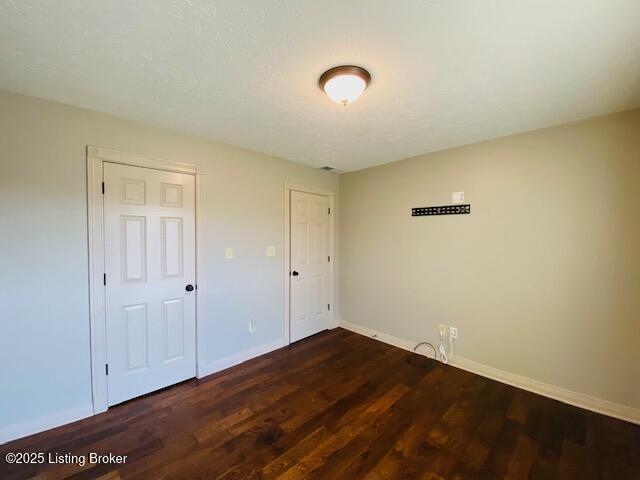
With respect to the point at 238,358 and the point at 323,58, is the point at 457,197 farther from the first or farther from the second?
the point at 238,358

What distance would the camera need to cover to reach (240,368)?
2834 millimetres

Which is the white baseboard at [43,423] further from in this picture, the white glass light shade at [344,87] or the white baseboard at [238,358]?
the white glass light shade at [344,87]

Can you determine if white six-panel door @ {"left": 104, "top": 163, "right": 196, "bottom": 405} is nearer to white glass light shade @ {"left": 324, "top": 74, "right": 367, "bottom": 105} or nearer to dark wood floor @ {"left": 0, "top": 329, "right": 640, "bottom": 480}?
dark wood floor @ {"left": 0, "top": 329, "right": 640, "bottom": 480}

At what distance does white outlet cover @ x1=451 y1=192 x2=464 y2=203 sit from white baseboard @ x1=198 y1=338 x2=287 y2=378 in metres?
2.65

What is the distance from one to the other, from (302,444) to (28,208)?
2.52m

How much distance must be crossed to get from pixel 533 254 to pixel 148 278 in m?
3.51

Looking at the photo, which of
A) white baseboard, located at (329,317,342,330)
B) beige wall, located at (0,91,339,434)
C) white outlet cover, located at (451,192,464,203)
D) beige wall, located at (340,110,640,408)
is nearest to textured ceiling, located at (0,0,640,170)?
beige wall, located at (0,91,339,434)

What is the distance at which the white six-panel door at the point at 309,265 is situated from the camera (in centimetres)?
351

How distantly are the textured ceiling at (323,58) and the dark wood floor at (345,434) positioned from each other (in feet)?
7.91

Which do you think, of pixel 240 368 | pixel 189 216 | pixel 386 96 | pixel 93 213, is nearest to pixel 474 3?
pixel 386 96

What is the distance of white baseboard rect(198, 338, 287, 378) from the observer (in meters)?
2.69

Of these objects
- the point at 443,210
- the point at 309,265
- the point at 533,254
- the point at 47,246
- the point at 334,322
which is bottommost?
the point at 334,322

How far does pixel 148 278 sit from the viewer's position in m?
2.34

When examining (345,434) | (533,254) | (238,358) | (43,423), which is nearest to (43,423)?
(43,423)
